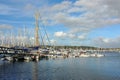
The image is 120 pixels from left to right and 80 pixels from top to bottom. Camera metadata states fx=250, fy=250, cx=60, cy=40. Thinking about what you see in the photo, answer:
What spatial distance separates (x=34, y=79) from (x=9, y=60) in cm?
7415

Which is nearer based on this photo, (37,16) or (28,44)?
(37,16)

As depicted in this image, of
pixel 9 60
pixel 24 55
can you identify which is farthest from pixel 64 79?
pixel 24 55

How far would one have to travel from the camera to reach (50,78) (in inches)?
2623

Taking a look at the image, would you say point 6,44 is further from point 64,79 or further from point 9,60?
point 64,79

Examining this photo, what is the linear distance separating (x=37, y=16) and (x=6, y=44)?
3333 centimetres

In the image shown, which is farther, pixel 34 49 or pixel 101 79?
pixel 34 49

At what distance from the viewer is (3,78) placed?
6500cm

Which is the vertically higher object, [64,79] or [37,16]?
[37,16]

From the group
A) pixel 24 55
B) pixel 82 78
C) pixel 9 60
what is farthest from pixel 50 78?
pixel 24 55

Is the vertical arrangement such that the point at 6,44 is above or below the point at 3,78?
above

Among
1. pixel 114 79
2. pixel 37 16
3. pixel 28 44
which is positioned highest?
pixel 37 16

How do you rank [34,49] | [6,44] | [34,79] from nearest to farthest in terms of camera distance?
[34,79], [34,49], [6,44]

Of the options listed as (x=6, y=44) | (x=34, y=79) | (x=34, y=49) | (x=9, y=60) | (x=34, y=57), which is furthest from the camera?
(x=6, y=44)

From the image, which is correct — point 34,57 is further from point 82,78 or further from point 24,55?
point 82,78
